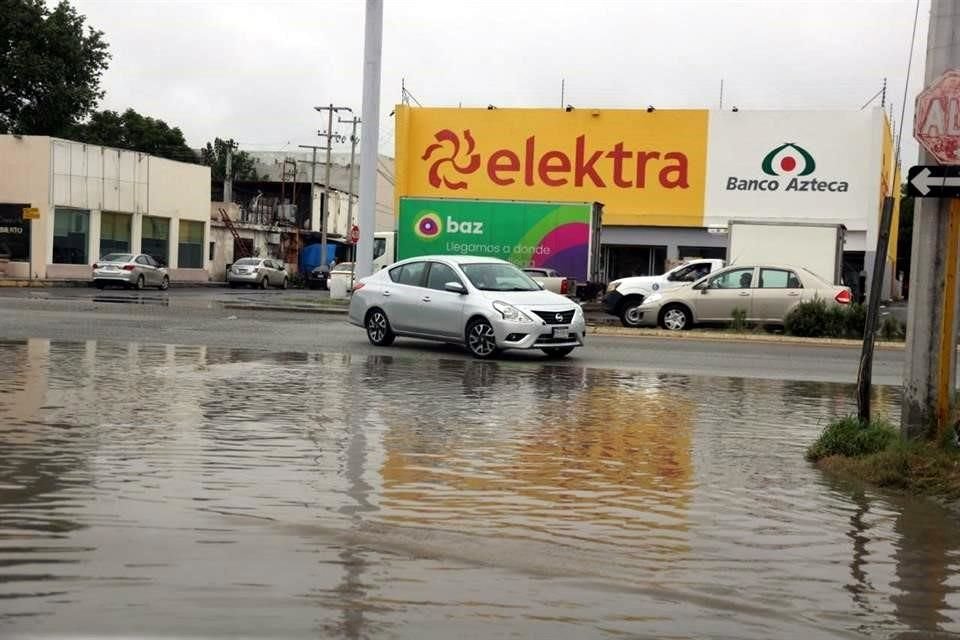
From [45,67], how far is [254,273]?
18273 millimetres

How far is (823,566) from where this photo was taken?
6.25 m

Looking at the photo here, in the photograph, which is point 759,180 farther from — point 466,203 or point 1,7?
point 1,7

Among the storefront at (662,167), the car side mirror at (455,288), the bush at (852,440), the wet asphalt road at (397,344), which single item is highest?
the storefront at (662,167)

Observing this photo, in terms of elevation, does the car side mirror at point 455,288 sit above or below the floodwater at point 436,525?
above

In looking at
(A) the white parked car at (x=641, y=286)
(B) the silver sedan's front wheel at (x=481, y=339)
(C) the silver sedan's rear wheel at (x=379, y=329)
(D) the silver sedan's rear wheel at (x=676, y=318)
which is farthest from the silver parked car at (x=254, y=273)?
(B) the silver sedan's front wheel at (x=481, y=339)

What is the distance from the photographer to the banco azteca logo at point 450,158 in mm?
48125

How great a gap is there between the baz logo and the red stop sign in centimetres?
2646

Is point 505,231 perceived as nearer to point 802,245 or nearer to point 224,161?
point 802,245

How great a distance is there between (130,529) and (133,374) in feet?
27.3

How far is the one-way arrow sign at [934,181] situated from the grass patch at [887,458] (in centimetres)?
185

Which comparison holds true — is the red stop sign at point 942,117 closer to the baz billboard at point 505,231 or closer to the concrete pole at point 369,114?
the concrete pole at point 369,114

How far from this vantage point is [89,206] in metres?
53.9

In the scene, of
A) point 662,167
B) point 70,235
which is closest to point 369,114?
point 662,167

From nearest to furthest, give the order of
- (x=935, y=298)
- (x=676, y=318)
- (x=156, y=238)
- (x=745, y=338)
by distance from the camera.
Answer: (x=935, y=298), (x=745, y=338), (x=676, y=318), (x=156, y=238)
